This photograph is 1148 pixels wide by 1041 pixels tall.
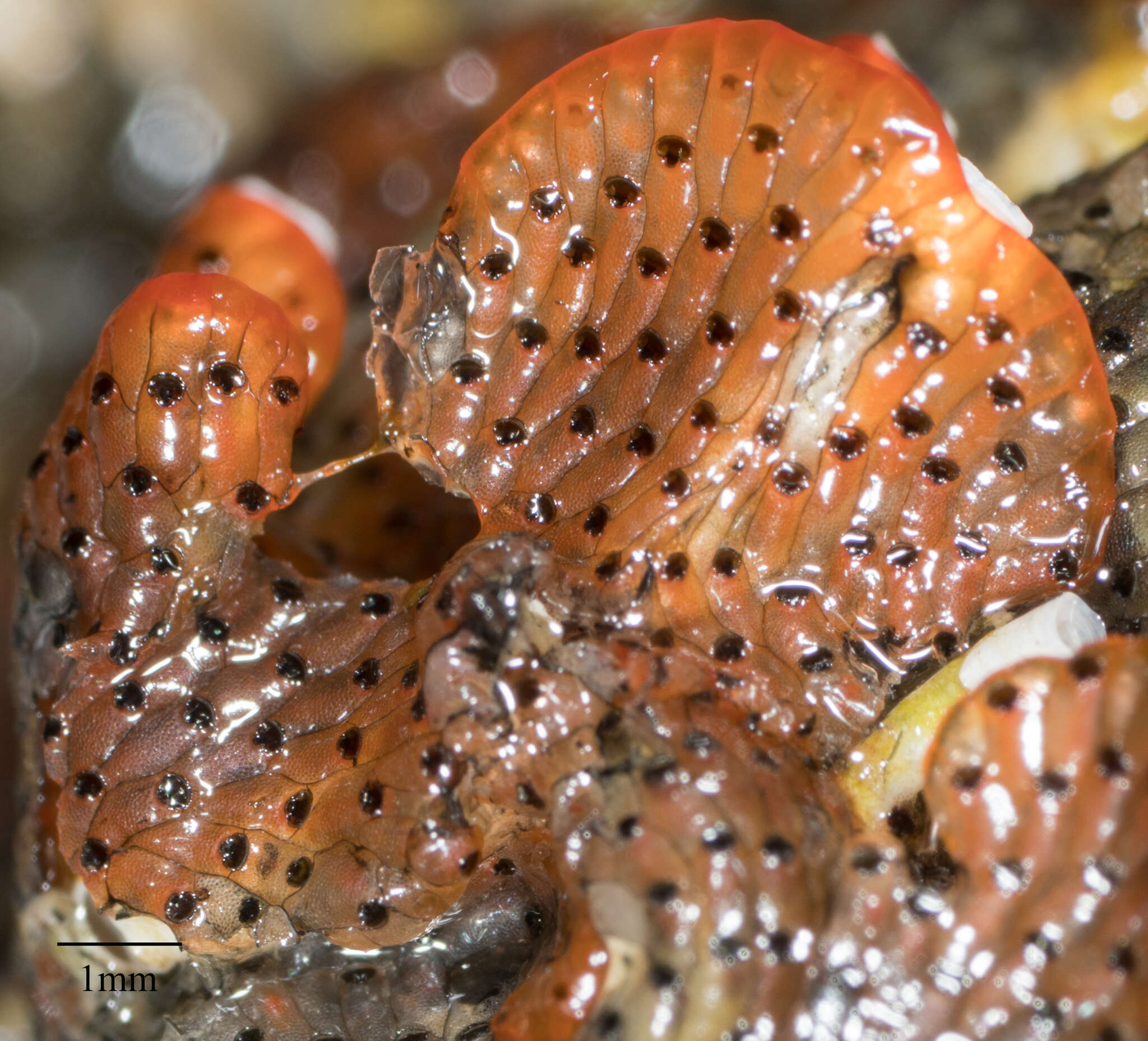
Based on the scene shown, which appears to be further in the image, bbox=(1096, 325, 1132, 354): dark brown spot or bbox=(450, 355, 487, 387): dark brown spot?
bbox=(1096, 325, 1132, 354): dark brown spot

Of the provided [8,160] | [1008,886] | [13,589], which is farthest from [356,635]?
[8,160]

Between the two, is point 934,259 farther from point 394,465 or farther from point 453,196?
point 394,465

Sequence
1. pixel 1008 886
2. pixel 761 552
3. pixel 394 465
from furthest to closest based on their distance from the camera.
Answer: pixel 394 465
pixel 761 552
pixel 1008 886

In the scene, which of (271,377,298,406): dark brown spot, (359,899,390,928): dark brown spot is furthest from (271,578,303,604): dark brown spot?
(359,899,390,928): dark brown spot

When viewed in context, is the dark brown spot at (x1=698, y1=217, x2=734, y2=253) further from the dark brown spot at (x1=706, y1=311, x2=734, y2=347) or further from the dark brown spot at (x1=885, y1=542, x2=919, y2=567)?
the dark brown spot at (x1=885, y1=542, x2=919, y2=567)

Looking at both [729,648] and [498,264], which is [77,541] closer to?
[498,264]

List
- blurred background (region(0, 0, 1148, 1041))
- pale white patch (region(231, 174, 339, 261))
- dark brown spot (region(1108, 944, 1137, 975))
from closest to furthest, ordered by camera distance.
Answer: dark brown spot (region(1108, 944, 1137, 975)) → pale white patch (region(231, 174, 339, 261)) → blurred background (region(0, 0, 1148, 1041))
